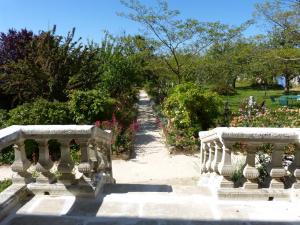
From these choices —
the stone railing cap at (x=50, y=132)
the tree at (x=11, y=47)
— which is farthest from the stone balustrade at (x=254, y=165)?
the tree at (x=11, y=47)

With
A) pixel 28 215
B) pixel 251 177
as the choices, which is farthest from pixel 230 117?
pixel 28 215

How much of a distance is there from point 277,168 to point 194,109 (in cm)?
787

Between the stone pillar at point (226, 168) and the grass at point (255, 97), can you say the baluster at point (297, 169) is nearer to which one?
the stone pillar at point (226, 168)

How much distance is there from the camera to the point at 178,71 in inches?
733

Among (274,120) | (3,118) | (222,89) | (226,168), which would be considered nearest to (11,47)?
(3,118)

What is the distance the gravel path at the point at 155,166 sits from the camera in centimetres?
793

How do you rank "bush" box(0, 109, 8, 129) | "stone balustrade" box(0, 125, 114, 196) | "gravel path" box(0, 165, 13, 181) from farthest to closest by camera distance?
"bush" box(0, 109, 8, 129), "gravel path" box(0, 165, 13, 181), "stone balustrade" box(0, 125, 114, 196)

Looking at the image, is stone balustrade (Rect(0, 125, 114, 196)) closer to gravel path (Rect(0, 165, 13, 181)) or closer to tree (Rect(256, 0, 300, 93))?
gravel path (Rect(0, 165, 13, 181))

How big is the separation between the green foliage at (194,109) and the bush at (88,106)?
2420 millimetres

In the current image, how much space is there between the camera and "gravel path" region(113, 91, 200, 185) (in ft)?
26.0

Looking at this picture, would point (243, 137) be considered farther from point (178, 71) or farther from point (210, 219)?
point (178, 71)

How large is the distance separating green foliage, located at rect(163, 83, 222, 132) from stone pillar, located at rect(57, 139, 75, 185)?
752cm

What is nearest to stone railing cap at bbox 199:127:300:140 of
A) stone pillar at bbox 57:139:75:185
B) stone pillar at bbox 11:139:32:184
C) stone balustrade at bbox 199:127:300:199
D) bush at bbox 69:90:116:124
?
stone balustrade at bbox 199:127:300:199

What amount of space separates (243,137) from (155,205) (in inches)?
45.5
